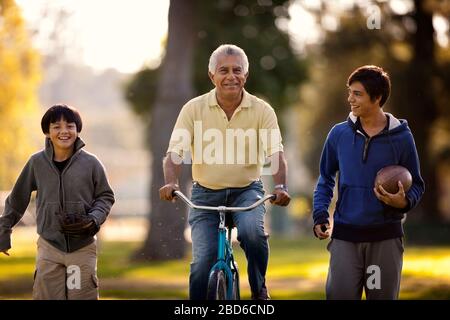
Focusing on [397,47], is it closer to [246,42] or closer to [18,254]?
[246,42]

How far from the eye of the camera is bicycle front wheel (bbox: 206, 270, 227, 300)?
20.3ft

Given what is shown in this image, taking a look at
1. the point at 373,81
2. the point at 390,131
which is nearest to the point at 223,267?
the point at 390,131

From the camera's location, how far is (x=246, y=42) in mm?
24688

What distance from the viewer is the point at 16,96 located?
2166 centimetres

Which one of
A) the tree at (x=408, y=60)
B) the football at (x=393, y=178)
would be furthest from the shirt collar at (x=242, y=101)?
the tree at (x=408, y=60)

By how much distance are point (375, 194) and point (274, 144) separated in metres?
0.82

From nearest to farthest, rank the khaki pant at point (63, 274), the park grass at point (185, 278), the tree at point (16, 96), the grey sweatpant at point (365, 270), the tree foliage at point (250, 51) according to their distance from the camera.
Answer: the grey sweatpant at point (365, 270)
the khaki pant at point (63, 274)
the park grass at point (185, 278)
the tree at point (16, 96)
the tree foliage at point (250, 51)

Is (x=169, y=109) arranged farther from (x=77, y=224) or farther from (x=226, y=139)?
(x=77, y=224)

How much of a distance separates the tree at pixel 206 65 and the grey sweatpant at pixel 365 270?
1039cm

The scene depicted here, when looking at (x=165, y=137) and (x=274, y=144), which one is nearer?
(x=274, y=144)

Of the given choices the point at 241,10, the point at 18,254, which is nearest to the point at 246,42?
the point at 241,10

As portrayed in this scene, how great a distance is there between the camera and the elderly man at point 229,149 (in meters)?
6.70

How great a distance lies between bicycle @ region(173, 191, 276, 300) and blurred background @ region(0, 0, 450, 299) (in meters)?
5.11

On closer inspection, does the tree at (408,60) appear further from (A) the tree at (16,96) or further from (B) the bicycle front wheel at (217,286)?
(B) the bicycle front wheel at (217,286)
